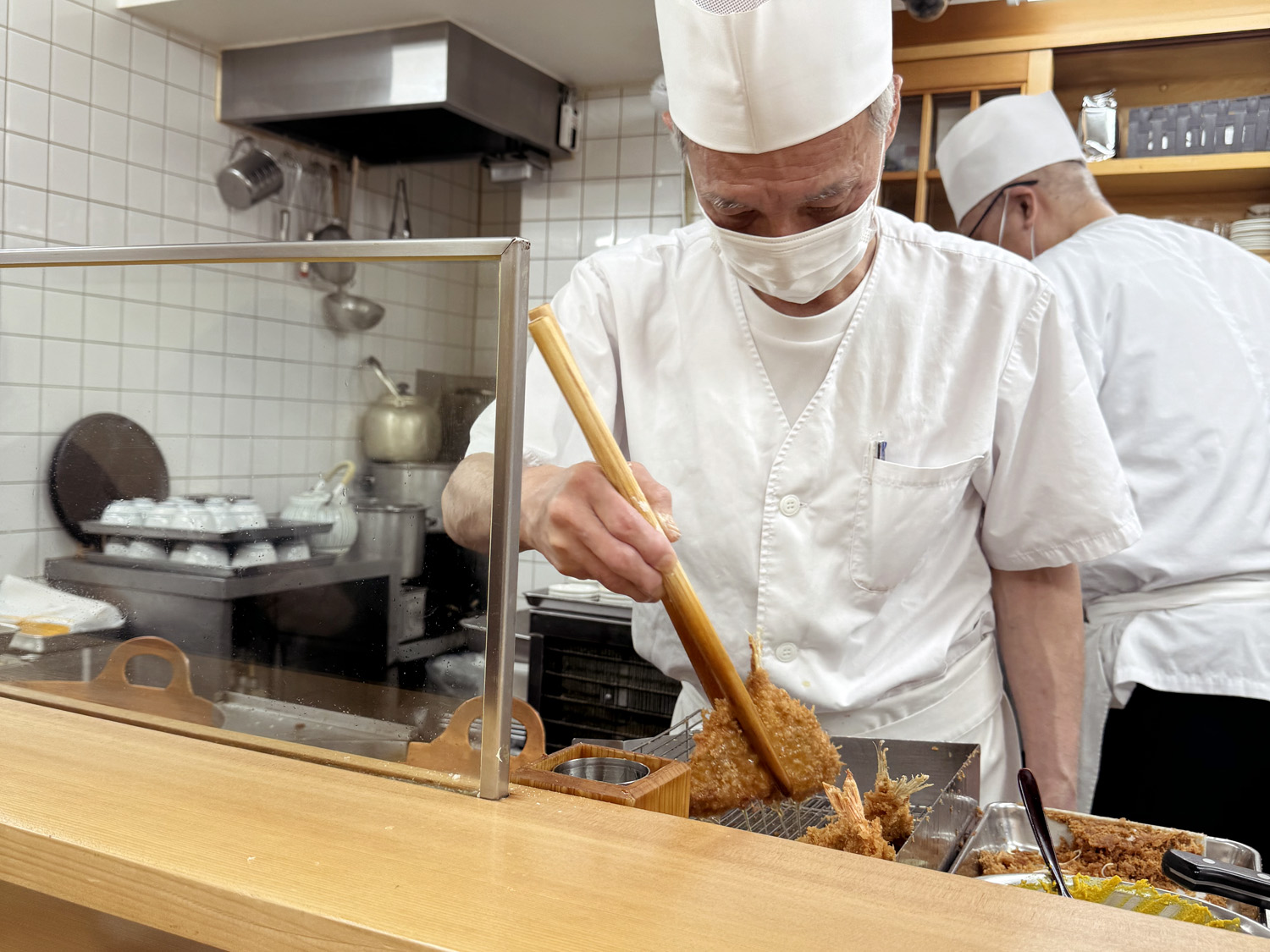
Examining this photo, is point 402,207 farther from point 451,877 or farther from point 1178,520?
point 451,877

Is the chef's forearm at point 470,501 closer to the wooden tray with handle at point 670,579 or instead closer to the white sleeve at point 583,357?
the wooden tray with handle at point 670,579

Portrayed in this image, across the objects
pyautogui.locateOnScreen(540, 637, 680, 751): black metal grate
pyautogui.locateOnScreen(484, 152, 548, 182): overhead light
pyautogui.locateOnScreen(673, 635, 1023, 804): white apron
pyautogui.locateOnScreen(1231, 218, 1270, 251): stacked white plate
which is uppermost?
pyautogui.locateOnScreen(484, 152, 548, 182): overhead light

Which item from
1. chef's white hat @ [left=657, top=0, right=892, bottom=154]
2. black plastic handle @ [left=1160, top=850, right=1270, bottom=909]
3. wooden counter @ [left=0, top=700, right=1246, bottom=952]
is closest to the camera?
wooden counter @ [left=0, top=700, right=1246, bottom=952]

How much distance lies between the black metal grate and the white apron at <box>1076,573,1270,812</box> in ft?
3.23

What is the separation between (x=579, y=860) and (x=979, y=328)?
3.34ft

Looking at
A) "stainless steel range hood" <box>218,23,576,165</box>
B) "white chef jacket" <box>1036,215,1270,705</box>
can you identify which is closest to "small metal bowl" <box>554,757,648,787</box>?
"white chef jacket" <box>1036,215,1270,705</box>

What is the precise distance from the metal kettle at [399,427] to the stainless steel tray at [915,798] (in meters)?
0.38

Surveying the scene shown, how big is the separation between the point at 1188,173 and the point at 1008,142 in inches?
44.8

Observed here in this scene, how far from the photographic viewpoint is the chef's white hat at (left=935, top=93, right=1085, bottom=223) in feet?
8.02

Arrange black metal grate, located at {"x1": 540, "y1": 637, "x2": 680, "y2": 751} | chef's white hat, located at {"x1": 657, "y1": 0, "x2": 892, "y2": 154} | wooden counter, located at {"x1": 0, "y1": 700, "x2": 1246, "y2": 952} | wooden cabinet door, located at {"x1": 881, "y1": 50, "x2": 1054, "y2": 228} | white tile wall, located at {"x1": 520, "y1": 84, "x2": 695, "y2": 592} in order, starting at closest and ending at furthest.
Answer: wooden counter, located at {"x1": 0, "y1": 700, "x2": 1246, "y2": 952}, chef's white hat, located at {"x1": 657, "y1": 0, "x2": 892, "y2": 154}, black metal grate, located at {"x1": 540, "y1": 637, "x2": 680, "y2": 751}, wooden cabinet door, located at {"x1": 881, "y1": 50, "x2": 1054, "y2": 228}, white tile wall, located at {"x1": 520, "y1": 84, "x2": 695, "y2": 592}

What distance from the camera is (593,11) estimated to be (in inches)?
118

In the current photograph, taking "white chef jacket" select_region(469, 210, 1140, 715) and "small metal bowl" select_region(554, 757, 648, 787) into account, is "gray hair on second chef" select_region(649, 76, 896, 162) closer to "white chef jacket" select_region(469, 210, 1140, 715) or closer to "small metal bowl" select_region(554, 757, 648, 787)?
"white chef jacket" select_region(469, 210, 1140, 715)

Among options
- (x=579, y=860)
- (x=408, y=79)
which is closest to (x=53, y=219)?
(x=408, y=79)

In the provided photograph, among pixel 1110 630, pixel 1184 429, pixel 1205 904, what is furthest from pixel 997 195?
pixel 1205 904
